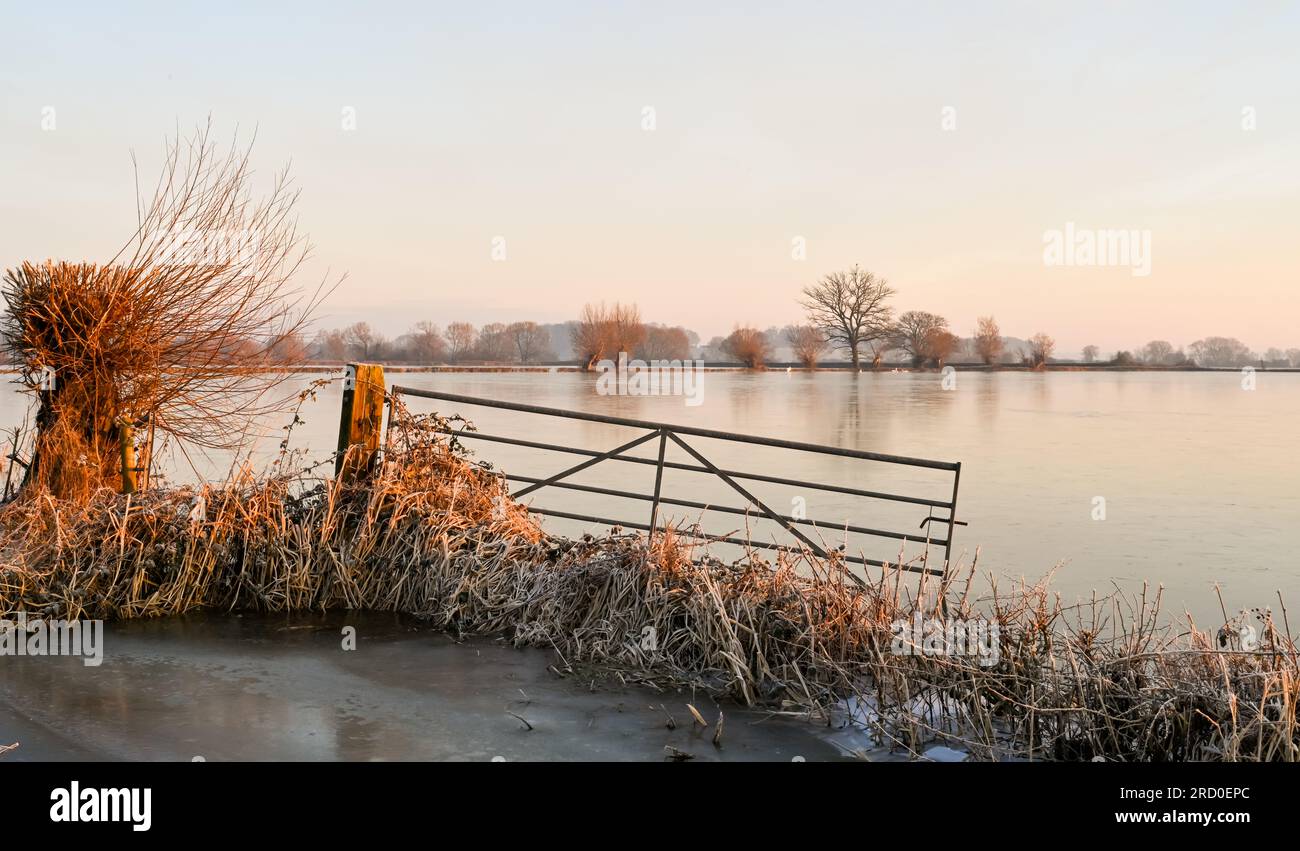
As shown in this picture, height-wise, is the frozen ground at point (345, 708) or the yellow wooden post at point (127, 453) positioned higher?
the yellow wooden post at point (127, 453)

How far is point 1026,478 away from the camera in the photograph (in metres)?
16.9

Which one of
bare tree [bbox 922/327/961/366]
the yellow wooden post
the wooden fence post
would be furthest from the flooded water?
bare tree [bbox 922/327/961/366]

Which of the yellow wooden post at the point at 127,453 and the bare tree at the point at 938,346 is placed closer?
the yellow wooden post at the point at 127,453

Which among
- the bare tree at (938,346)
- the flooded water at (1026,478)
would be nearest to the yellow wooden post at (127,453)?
the flooded water at (1026,478)

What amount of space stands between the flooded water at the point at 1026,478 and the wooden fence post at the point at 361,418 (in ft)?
8.60

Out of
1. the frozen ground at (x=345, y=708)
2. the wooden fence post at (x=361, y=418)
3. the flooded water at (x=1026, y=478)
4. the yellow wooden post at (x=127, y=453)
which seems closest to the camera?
the frozen ground at (x=345, y=708)

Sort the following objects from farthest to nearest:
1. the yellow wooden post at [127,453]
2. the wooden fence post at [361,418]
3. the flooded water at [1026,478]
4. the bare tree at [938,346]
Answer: the bare tree at [938,346]
the flooded water at [1026,478]
the yellow wooden post at [127,453]
the wooden fence post at [361,418]

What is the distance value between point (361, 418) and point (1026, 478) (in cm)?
1274

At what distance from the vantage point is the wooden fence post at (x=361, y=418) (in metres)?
7.71

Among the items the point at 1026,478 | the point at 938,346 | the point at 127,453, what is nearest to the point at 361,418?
the point at 127,453

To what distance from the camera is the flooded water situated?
1066cm

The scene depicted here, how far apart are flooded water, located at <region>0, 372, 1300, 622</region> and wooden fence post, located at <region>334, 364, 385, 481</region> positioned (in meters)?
2.62

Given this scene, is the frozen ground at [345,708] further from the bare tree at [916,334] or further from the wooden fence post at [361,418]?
the bare tree at [916,334]
